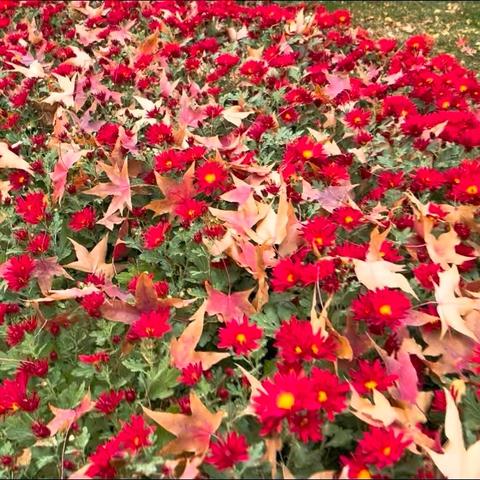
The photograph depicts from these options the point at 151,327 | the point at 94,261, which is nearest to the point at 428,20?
the point at 94,261

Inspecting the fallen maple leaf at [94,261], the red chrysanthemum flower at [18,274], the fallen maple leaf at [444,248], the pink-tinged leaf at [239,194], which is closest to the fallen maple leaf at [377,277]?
the fallen maple leaf at [444,248]

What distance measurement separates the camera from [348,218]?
6.63 ft

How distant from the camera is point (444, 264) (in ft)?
6.38

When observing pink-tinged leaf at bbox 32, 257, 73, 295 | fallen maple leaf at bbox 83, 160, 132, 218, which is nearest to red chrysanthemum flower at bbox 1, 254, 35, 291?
pink-tinged leaf at bbox 32, 257, 73, 295

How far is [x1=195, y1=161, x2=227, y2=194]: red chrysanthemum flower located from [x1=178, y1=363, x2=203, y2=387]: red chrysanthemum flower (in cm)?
84

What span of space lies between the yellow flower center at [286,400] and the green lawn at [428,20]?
155 inches

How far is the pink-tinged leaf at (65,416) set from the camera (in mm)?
1570

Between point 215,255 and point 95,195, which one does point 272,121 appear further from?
point 215,255

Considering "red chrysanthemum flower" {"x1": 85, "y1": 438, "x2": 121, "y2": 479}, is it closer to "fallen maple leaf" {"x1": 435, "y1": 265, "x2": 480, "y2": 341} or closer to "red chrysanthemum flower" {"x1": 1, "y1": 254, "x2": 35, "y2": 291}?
"red chrysanthemum flower" {"x1": 1, "y1": 254, "x2": 35, "y2": 291}

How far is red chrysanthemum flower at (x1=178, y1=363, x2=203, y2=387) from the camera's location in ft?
5.14

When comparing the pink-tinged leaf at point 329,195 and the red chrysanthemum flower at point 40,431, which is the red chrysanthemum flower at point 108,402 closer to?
the red chrysanthemum flower at point 40,431

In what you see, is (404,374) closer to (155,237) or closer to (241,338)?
(241,338)

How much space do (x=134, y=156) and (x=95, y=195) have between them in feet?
0.83

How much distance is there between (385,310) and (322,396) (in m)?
0.35
